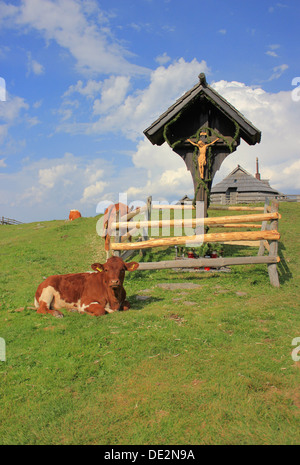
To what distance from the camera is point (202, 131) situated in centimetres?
1085

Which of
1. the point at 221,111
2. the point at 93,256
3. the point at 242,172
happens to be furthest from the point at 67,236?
the point at 242,172

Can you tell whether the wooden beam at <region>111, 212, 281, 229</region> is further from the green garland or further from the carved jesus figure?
the carved jesus figure

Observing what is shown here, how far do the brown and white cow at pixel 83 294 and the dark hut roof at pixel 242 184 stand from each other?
37.4 metres

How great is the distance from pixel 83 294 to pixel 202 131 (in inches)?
266

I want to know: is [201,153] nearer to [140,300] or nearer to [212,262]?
[212,262]

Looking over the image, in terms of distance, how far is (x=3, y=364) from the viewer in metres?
5.02

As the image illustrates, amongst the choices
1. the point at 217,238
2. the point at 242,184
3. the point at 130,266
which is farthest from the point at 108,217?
the point at 242,184

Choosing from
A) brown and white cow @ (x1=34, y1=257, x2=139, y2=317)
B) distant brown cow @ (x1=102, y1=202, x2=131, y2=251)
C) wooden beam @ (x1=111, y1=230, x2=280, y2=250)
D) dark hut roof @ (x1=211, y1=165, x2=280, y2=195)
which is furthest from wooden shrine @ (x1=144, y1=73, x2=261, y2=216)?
→ dark hut roof @ (x1=211, y1=165, x2=280, y2=195)

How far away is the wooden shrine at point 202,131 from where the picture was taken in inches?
406

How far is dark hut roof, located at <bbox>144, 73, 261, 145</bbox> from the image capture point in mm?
10188

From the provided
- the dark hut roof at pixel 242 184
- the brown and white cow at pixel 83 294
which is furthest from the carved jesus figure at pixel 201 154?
the dark hut roof at pixel 242 184

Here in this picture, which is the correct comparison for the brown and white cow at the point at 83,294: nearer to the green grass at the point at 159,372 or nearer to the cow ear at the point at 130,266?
the cow ear at the point at 130,266

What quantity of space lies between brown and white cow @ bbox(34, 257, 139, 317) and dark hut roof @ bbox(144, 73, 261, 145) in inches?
214

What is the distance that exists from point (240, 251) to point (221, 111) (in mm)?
6101
